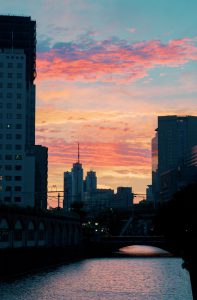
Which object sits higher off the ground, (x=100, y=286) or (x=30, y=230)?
(x=30, y=230)

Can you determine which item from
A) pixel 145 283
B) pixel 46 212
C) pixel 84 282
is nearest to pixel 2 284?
pixel 84 282

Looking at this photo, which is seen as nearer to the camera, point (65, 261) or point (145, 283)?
point (145, 283)

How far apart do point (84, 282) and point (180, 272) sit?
2909cm

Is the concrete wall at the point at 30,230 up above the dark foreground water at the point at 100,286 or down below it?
above

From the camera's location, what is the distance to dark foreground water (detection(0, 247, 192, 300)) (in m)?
88.4

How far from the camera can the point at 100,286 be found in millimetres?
103562

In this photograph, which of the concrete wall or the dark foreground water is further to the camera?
the concrete wall

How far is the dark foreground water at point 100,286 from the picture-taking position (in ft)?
290

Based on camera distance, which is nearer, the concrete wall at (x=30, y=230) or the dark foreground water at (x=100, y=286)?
the dark foreground water at (x=100, y=286)

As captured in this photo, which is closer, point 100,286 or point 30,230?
point 100,286

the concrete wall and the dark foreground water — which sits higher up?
the concrete wall

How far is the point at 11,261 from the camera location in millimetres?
118750

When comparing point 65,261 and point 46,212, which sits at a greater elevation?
point 46,212

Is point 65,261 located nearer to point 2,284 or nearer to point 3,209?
point 3,209
